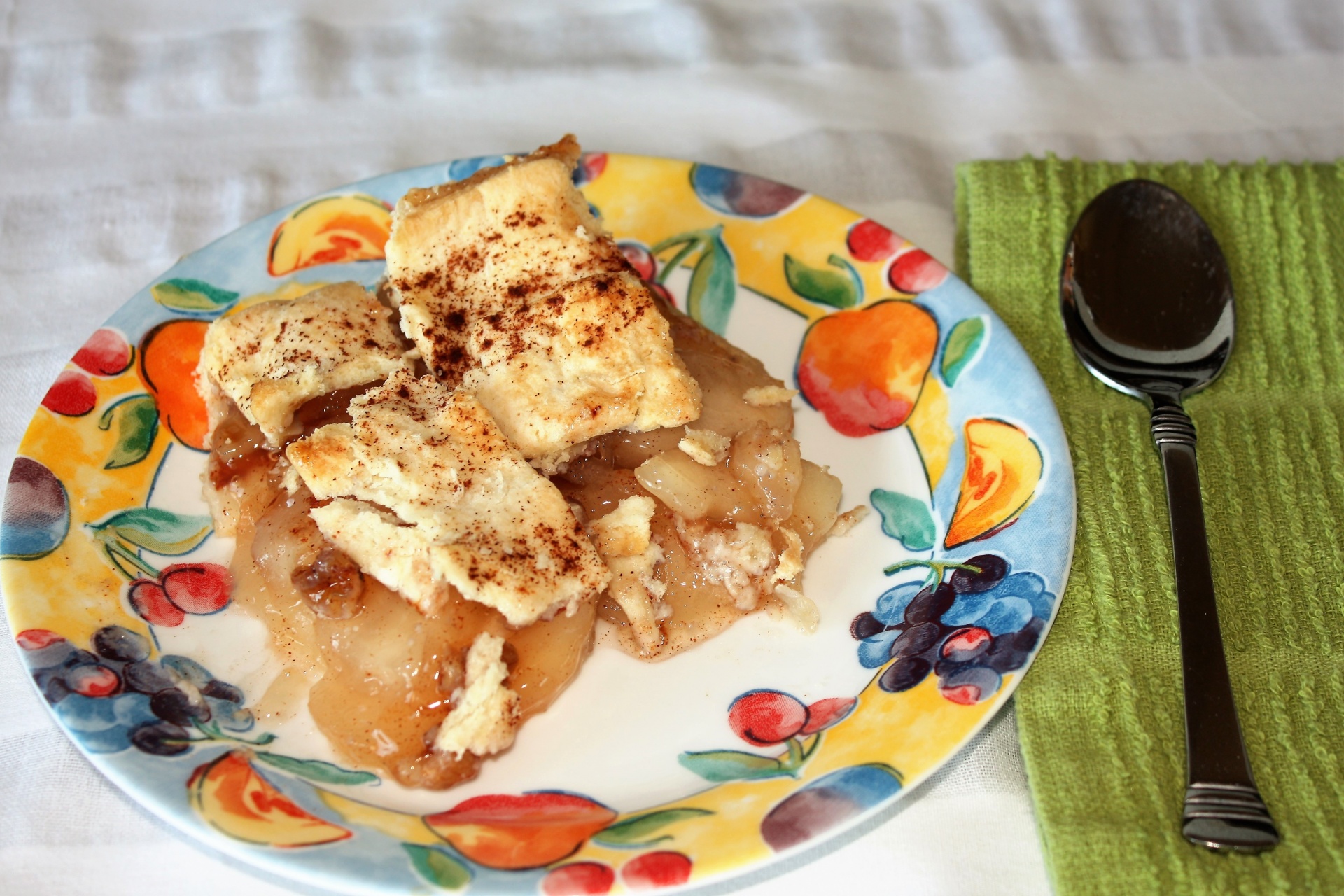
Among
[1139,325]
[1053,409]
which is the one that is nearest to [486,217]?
[1053,409]

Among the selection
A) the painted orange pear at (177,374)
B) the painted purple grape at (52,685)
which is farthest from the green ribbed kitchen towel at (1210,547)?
the painted orange pear at (177,374)

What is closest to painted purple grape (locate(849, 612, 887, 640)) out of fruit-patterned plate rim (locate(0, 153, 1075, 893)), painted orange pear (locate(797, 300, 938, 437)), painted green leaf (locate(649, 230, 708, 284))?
fruit-patterned plate rim (locate(0, 153, 1075, 893))

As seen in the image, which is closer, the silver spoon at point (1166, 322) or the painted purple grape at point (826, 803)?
the painted purple grape at point (826, 803)

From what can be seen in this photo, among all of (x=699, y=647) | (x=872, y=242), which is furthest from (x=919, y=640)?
(x=872, y=242)

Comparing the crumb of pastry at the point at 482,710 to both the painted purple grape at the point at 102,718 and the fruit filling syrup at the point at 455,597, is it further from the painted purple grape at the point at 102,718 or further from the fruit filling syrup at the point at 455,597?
the painted purple grape at the point at 102,718

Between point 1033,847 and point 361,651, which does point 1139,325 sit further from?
point 361,651

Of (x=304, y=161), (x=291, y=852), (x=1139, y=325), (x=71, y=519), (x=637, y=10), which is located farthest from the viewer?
(x=637, y=10)
